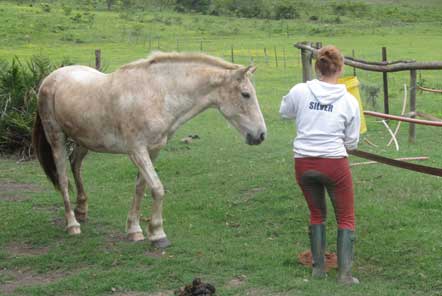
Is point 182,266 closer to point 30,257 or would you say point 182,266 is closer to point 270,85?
point 30,257

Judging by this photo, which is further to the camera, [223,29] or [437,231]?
[223,29]

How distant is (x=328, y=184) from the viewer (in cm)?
566

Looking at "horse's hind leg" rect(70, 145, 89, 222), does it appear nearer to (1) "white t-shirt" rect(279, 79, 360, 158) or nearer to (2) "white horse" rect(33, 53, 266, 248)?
(2) "white horse" rect(33, 53, 266, 248)

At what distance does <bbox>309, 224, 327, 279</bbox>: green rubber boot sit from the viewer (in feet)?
19.2

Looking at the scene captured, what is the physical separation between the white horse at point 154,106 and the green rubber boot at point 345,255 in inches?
59.2

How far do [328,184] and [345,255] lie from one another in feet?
1.97

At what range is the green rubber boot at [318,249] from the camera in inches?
230

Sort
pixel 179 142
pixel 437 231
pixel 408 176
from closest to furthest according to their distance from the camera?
pixel 437 231
pixel 408 176
pixel 179 142

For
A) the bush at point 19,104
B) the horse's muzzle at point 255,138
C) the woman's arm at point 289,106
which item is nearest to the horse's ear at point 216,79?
the horse's muzzle at point 255,138

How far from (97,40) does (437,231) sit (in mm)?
34347

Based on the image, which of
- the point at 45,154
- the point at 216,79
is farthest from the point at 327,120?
the point at 45,154

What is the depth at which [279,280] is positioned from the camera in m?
5.91

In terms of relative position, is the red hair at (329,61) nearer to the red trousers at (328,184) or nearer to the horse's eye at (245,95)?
the red trousers at (328,184)

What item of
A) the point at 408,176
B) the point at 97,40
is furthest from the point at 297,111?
the point at 97,40
